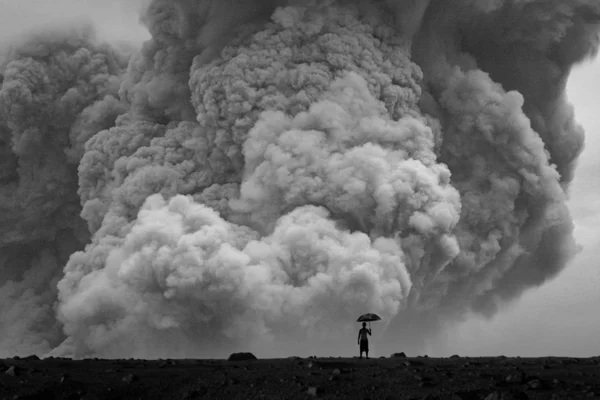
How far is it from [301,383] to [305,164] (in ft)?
67.0

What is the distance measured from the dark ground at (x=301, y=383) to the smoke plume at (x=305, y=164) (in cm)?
1583

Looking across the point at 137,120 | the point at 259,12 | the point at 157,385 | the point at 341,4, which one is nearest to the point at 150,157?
the point at 137,120

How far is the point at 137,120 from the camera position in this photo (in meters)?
41.0

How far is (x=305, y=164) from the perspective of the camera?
34.8m

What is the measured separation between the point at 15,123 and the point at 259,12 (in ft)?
48.6

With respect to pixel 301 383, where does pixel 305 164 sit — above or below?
above

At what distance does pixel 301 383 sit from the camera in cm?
1480

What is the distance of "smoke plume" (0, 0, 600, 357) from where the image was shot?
3388 centimetres

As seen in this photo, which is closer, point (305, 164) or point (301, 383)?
point (301, 383)

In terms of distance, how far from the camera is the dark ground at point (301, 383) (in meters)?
13.8

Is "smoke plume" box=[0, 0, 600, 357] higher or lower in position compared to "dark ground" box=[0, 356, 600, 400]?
higher

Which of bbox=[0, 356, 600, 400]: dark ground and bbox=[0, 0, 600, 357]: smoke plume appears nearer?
bbox=[0, 356, 600, 400]: dark ground

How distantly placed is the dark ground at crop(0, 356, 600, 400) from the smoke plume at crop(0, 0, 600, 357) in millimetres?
15826

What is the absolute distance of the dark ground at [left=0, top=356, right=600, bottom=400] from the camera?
13773 mm
